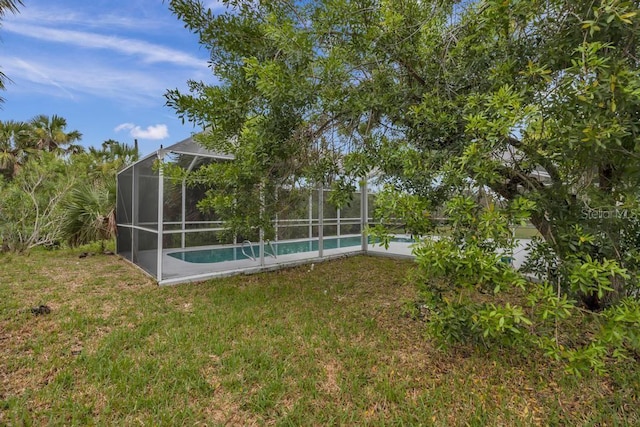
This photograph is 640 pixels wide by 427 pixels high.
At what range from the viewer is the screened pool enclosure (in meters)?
6.44

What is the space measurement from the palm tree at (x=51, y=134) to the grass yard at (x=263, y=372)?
1453 cm

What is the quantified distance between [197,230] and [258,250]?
1973 millimetres

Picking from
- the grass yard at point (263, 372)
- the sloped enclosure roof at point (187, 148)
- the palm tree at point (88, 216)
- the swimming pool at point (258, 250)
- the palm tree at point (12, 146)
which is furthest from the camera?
the palm tree at point (12, 146)

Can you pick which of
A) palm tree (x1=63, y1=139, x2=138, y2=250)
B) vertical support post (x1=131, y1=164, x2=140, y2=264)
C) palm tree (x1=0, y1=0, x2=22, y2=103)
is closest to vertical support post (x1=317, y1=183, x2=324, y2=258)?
vertical support post (x1=131, y1=164, x2=140, y2=264)

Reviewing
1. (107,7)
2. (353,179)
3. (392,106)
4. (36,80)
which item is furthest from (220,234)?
(36,80)

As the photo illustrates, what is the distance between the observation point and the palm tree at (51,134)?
15.5 meters

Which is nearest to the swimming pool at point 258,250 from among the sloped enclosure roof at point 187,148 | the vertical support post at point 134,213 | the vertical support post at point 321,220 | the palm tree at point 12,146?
the vertical support post at point 321,220

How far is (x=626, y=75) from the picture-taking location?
180cm

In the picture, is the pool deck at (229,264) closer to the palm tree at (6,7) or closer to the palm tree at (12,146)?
the palm tree at (6,7)

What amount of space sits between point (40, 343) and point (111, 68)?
11.4 meters

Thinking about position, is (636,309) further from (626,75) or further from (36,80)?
(36,80)

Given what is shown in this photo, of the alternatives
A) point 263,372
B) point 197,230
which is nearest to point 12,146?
point 197,230

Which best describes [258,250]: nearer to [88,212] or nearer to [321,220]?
[321,220]

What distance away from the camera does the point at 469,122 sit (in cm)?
253
